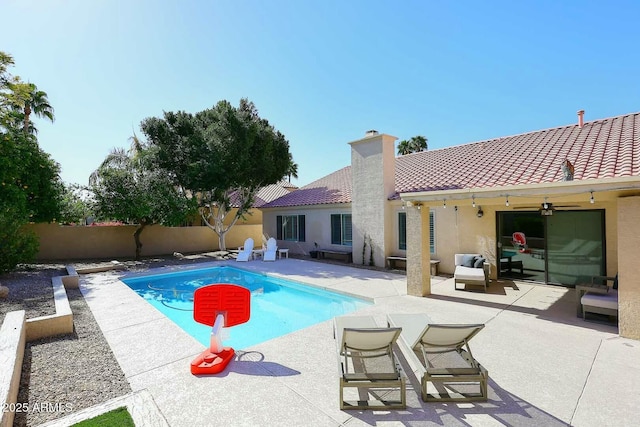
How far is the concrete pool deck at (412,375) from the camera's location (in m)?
3.62

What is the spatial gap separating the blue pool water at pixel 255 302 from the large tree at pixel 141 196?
4.57 metres

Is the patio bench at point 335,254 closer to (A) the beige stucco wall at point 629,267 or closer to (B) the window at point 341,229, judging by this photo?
(B) the window at point 341,229

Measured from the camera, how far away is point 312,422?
3.50 m

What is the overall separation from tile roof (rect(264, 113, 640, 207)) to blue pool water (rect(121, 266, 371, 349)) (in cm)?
637

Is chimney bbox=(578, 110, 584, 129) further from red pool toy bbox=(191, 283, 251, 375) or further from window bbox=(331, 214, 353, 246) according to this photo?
red pool toy bbox=(191, 283, 251, 375)

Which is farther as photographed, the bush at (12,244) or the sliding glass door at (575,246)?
the bush at (12,244)

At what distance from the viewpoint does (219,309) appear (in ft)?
17.0

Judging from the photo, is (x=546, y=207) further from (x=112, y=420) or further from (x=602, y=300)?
(x=112, y=420)

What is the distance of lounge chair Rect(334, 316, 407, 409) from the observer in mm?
3787

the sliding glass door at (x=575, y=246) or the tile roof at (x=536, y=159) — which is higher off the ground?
the tile roof at (x=536, y=159)

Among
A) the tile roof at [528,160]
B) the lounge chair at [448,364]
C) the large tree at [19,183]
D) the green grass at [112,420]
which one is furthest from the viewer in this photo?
the large tree at [19,183]

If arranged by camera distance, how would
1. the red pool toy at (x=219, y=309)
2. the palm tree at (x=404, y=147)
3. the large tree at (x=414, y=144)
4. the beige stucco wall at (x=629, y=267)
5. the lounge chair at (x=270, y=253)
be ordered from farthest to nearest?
the palm tree at (x=404, y=147), the large tree at (x=414, y=144), the lounge chair at (x=270, y=253), the beige stucco wall at (x=629, y=267), the red pool toy at (x=219, y=309)

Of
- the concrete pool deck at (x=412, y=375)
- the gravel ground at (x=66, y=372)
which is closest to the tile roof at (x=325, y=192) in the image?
the concrete pool deck at (x=412, y=375)

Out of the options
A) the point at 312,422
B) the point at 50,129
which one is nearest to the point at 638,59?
the point at 312,422
